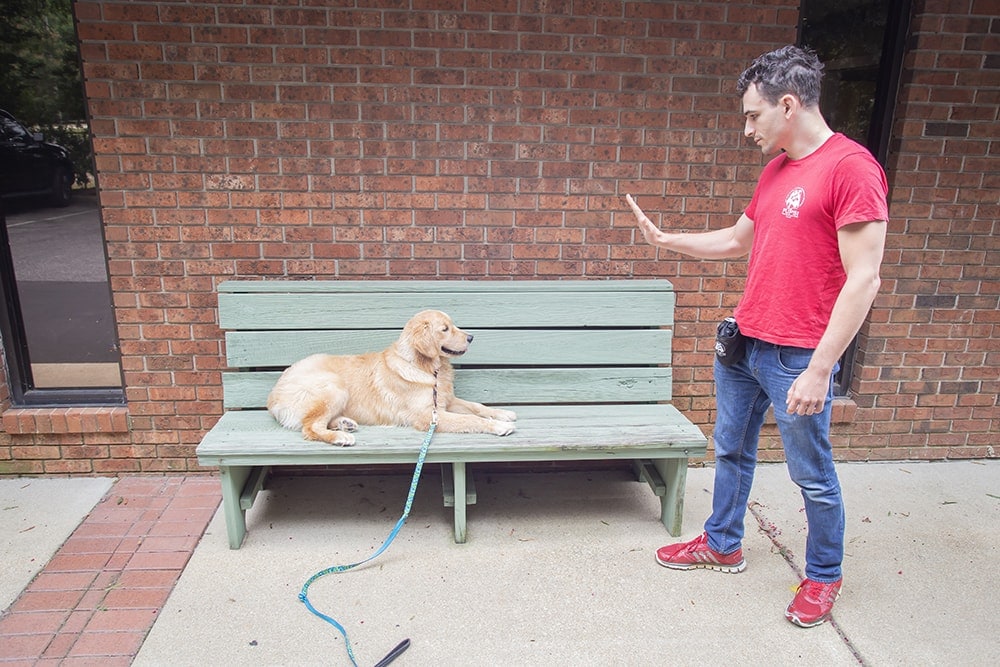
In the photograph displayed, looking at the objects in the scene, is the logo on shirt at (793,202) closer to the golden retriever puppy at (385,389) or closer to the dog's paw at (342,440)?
the golden retriever puppy at (385,389)

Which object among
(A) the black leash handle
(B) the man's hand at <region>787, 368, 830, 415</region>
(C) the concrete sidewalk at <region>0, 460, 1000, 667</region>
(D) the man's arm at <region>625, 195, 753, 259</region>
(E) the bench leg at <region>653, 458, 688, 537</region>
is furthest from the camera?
(E) the bench leg at <region>653, 458, 688, 537</region>

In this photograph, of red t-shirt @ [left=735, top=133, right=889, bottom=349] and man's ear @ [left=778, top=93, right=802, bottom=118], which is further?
man's ear @ [left=778, top=93, right=802, bottom=118]

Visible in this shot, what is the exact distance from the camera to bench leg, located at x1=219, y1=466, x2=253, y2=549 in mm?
3135

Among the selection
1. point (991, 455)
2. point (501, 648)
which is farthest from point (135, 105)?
point (991, 455)

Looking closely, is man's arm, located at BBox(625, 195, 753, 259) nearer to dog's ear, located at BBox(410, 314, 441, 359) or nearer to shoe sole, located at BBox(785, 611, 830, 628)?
dog's ear, located at BBox(410, 314, 441, 359)

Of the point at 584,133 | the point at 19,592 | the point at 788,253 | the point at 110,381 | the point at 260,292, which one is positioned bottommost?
the point at 19,592

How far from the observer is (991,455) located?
435cm

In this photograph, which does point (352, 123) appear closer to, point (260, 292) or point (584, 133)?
point (260, 292)

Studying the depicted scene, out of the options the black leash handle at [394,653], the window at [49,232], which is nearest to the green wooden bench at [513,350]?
the black leash handle at [394,653]

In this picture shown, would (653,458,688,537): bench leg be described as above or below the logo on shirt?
below

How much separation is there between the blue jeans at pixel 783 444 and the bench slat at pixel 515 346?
804 millimetres

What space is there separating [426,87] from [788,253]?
81.8 inches

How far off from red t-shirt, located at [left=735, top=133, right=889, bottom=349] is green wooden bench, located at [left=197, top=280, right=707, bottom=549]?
944mm

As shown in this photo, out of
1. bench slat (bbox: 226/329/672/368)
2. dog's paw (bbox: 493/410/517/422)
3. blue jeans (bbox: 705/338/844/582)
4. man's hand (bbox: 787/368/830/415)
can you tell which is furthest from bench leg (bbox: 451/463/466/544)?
man's hand (bbox: 787/368/830/415)
